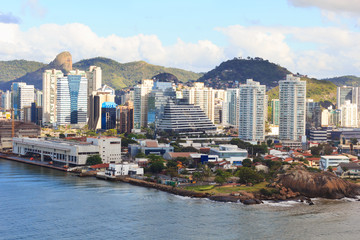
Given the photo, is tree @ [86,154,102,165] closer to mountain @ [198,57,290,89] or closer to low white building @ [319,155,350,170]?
low white building @ [319,155,350,170]

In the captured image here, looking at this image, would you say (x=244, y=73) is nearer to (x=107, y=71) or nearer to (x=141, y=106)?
(x=107, y=71)

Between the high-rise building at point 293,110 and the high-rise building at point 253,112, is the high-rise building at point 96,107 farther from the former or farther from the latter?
the high-rise building at point 293,110

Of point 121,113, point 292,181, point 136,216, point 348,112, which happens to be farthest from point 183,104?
point 136,216

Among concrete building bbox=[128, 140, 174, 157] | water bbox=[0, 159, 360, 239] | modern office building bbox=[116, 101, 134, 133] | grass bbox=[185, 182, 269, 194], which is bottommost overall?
water bbox=[0, 159, 360, 239]

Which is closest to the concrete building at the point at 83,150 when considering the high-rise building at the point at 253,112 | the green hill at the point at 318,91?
the high-rise building at the point at 253,112

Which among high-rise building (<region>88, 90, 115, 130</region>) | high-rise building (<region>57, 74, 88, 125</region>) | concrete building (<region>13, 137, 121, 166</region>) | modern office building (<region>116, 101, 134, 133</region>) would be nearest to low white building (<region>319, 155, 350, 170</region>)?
concrete building (<region>13, 137, 121, 166</region>)

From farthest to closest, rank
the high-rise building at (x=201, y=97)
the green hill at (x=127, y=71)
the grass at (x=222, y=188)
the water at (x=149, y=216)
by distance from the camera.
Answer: the green hill at (x=127, y=71), the high-rise building at (x=201, y=97), the grass at (x=222, y=188), the water at (x=149, y=216)
